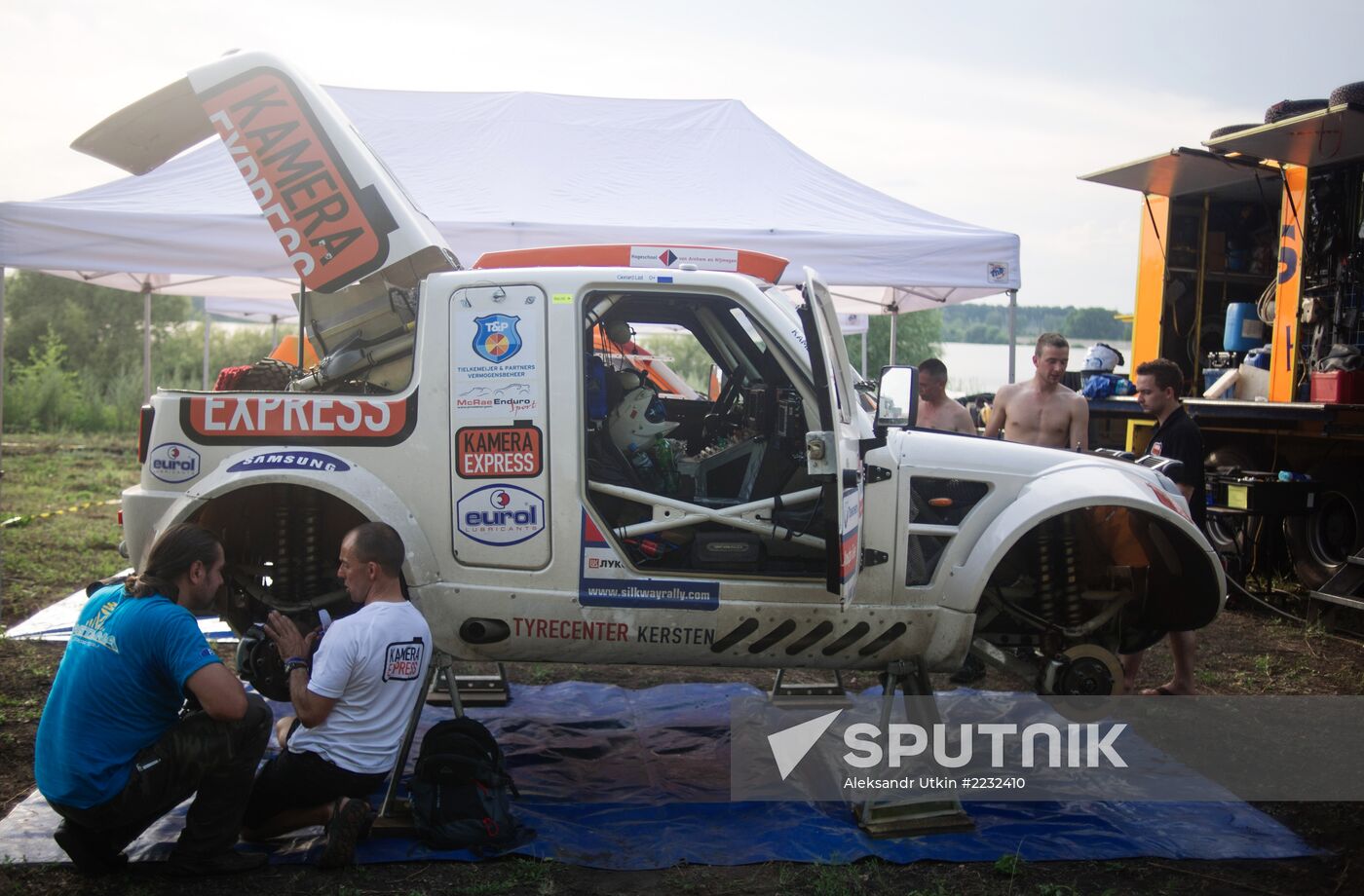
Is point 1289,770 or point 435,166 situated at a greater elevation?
point 435,166

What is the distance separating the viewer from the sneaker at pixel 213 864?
3775 mm

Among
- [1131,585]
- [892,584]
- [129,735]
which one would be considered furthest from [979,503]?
[129,735]

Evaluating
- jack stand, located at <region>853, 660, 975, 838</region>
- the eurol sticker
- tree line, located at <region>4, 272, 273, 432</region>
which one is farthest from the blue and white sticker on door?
tree line, located at <region>4, 272, 273, 432</region>

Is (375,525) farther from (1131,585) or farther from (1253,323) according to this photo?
(1253,323)

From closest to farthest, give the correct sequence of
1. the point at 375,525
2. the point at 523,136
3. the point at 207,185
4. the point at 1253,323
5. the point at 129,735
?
the point at 129,735
the point at 375,525
the point at 207,185
the point at 523,136
the point at 1253,323

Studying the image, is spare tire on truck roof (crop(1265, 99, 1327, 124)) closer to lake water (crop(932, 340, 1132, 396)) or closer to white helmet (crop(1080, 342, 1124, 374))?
white helmet (crop(1080, 342, 1124, 374))

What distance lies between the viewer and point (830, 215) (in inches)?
339

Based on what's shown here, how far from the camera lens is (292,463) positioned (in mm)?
4246

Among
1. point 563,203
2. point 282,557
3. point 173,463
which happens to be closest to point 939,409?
point 563,203

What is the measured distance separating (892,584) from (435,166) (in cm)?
604

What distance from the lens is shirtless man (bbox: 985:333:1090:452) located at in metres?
6.87

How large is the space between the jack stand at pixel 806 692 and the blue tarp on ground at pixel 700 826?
653 mm

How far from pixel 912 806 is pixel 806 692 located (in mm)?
1605

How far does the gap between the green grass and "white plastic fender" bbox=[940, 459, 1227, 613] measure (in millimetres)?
6347
